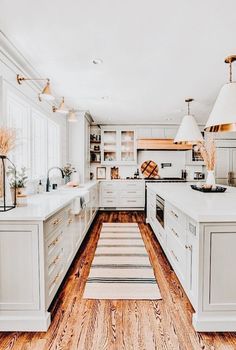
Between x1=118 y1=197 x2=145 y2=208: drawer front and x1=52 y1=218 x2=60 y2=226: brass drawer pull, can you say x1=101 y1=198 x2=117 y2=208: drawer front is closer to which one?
x1=118 y1=197 x2=145 y2=208: drawer front

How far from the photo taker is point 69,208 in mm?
2711

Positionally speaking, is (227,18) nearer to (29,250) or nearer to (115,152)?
(29,250)

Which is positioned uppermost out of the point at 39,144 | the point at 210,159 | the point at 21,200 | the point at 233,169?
the point at 39,144

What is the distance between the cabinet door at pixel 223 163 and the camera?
6754 millimetres

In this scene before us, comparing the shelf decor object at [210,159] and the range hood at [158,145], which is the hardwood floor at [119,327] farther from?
the range hood at [158,145]

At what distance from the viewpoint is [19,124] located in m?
3.12

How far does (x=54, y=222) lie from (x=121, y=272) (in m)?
1.16

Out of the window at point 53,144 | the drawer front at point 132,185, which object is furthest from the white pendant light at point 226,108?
the drawer front at point 132,185

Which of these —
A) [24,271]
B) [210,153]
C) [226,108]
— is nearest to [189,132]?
[210,153]

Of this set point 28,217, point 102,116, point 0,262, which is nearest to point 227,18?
point 28,217

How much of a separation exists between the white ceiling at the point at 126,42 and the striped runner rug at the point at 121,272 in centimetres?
244

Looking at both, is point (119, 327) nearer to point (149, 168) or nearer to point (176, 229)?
point (176, 229)

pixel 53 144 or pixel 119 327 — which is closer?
pixel 119 327

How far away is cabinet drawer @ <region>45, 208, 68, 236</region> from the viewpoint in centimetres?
189
